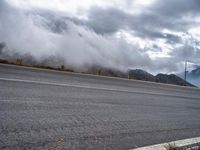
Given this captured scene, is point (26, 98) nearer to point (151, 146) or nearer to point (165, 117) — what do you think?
point (165, 117)

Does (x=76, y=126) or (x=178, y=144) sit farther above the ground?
(x=76, y=126)

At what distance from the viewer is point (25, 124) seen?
4.62 meters

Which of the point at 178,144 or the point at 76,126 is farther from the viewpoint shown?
the point at 76,126

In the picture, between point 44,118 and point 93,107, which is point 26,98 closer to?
point 93,107

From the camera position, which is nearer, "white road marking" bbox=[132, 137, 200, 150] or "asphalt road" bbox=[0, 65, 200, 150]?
"asphalt road" bbox=[0, 65, 200, 150]

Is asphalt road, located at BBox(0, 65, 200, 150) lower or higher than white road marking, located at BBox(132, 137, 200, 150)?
higher

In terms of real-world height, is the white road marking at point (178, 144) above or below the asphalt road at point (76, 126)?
below

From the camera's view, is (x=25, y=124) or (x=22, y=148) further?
(x=25, y=124)

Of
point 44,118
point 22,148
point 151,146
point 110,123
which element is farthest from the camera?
point 110,123

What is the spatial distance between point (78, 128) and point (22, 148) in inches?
56.3

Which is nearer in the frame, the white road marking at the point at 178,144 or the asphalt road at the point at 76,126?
the asphalt road at the point at 76,126

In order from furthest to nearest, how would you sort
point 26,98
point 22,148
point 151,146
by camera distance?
point 26,98
point 151,146
point 22,148

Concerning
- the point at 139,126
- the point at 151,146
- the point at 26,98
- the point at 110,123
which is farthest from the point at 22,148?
the point at 26,98

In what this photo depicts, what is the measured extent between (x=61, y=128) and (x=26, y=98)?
8.73 feet
